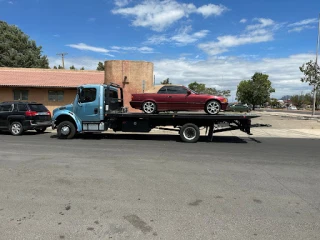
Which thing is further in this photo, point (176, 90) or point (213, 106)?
point (176, 90)

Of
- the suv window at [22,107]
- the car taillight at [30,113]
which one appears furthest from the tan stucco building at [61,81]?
the car taillight at [30,113]

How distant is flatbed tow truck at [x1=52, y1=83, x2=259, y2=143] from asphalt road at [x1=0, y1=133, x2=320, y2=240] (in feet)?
12.0

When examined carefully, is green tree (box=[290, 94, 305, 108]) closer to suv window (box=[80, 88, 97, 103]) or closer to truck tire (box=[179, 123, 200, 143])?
truck tire (box=[179, 123, 200, 143])

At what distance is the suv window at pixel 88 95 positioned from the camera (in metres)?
12.3

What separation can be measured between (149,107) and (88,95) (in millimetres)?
2704

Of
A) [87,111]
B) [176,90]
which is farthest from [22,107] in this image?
[176,90]

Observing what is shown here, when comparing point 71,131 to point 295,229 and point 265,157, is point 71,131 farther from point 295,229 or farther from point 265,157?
point 295,229

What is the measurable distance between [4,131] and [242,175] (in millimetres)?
14077

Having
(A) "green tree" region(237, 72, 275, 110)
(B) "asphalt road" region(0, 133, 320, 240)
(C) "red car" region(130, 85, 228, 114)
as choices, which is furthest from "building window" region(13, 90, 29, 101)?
→ (A) "green tree" region(237, 72, 275, 110)

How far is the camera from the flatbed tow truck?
→ 12.1m

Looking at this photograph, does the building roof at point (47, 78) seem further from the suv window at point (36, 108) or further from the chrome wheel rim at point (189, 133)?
the chrome wheel rim at point (189, 133)

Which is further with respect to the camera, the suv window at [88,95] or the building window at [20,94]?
the building window at [20,94]

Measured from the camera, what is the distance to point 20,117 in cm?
1428

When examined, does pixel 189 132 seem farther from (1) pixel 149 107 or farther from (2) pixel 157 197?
(2) pixel 157 197
